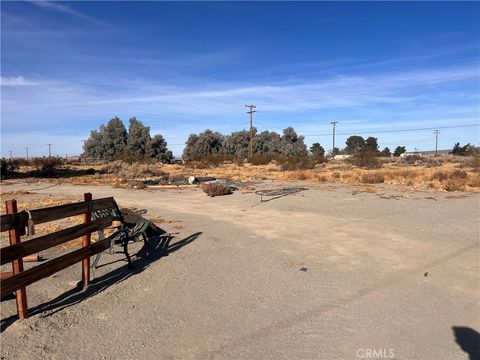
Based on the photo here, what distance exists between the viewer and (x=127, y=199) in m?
17.3

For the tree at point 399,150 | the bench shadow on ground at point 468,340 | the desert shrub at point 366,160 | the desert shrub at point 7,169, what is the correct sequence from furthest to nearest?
the tree at point 399,150 < the desert shrub at point 366,160 < the desert shrub at point 7,169 < the bench shadow on ground at point 468,340

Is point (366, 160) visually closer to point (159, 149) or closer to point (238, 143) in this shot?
point (159, 149)

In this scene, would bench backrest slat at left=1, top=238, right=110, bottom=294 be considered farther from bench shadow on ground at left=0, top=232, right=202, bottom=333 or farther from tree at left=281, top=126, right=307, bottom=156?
tree at left=281, top=126, right=307, bottom=156

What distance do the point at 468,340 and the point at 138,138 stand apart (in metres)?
72.9

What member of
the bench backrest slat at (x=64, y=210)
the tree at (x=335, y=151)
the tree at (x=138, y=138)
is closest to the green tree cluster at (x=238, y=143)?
the tree at (x=335, y=151)

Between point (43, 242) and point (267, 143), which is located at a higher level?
point (267, 143)

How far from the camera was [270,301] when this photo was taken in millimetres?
5164

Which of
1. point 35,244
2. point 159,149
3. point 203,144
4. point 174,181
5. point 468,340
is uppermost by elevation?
point 203,144

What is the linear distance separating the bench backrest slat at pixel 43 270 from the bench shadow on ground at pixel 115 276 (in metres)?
0.45

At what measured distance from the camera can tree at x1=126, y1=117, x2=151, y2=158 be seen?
7243 centimetres

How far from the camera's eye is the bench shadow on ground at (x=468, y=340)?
386 centimetres

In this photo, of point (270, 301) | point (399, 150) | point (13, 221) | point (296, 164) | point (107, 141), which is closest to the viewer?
point (13, 221)

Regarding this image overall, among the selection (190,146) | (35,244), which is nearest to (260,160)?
(190,146)

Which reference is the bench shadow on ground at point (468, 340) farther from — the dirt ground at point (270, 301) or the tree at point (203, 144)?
the tree at point (203, 144)
